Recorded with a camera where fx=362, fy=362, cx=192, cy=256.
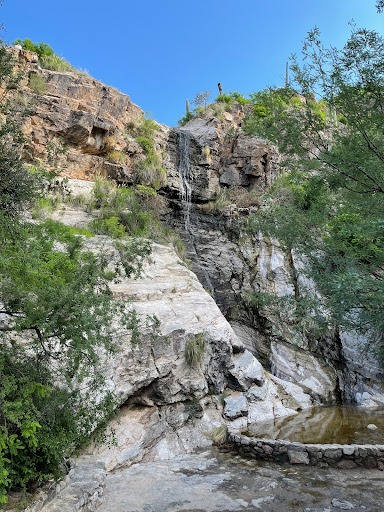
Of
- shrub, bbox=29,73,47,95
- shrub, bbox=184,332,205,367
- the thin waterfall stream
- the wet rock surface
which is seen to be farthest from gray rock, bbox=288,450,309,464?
shrub, bbox=29,73,47,95

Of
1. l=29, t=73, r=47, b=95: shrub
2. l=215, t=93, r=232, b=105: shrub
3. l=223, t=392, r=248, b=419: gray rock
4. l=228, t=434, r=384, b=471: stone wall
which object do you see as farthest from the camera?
l=215, t=93, r=232, b=105: shrub

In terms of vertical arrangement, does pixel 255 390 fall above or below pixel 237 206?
below

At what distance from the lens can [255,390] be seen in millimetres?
9195

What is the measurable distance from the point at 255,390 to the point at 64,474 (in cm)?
568

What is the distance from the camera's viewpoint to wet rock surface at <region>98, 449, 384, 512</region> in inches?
178

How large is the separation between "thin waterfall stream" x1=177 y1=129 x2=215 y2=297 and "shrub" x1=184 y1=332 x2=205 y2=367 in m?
5.70

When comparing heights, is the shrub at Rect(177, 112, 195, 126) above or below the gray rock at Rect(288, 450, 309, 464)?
above

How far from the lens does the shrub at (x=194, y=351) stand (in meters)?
8.02

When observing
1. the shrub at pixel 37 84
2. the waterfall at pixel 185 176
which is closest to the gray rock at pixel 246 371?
the waterfall at pixel 185 176

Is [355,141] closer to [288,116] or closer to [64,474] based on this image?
[288,116]

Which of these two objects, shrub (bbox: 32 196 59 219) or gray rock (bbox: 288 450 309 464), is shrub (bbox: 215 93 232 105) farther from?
gray rock (bbox: 288 450 309 464)

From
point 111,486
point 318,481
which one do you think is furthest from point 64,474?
point 318,481

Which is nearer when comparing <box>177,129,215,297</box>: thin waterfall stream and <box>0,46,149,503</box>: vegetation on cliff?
<box>0,46,149,503</box>: vegetation on cliff

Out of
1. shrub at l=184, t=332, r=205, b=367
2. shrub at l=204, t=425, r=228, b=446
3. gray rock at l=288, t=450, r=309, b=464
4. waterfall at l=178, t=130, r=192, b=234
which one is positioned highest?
Answer: waterfall at l=178, t=130, r=192, b=234
